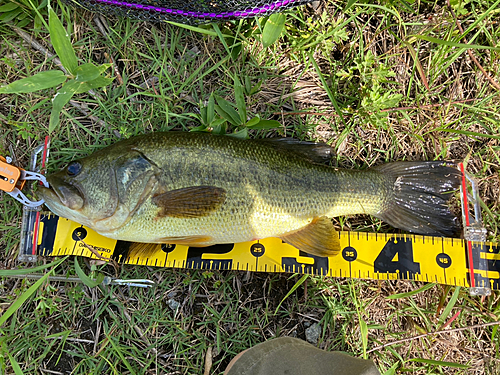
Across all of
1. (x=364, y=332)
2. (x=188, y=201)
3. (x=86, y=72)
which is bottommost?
(x=364, y=332)

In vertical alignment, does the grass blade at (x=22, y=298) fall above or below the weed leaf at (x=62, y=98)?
below

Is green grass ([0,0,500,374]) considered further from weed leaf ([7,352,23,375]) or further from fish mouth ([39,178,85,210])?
fish mouth ([39,178,85,210])

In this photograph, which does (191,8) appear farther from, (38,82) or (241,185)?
(241,185)

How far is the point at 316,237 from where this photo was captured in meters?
3.02

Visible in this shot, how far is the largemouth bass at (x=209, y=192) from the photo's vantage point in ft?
8.82

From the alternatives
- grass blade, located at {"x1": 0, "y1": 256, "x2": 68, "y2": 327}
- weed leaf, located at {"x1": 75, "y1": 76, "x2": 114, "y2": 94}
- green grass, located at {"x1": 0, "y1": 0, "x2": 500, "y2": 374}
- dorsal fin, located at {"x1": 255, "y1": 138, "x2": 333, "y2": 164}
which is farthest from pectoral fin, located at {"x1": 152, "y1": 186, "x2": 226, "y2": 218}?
grass blade, located at {"x1": 0, "y1": 256, "x2": 68, "y2": 327}

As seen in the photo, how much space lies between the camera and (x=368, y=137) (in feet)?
11.2

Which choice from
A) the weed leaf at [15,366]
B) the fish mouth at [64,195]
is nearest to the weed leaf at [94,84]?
the fish mouth at [64,195]

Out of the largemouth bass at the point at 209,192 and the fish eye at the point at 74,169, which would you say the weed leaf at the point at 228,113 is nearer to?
the largemouth bass at the point at 209,192

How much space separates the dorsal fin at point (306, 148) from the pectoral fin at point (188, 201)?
34.1 inches

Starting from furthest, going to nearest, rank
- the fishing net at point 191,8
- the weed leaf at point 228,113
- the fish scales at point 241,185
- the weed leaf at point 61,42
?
the weed leaf at point 228,113 < the fishing net at point 191,8 < the fish scales at point 241,185 < the weed leaf at point 61,42

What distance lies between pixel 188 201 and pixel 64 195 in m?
1.05

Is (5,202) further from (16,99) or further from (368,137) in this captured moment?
(368,137)

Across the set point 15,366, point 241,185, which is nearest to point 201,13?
point 241,185
